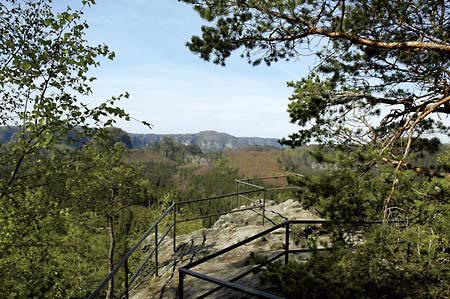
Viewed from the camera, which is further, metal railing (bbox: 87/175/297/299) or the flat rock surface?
the flat rock surface

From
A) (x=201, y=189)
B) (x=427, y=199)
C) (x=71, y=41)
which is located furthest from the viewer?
(x=201, y=189)

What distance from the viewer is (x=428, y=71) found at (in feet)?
21.3

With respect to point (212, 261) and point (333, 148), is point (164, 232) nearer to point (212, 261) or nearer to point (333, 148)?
point (212, 261)

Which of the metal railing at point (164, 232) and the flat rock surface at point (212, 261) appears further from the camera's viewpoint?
the flat rock surface at point (212, 261)

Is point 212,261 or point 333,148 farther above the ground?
point 333,148

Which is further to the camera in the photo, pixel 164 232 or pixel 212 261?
pixel 212 261

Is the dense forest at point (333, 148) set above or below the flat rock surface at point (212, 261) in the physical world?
above

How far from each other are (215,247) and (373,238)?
4.80 m

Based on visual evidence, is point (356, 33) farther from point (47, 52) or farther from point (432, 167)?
point (47, 52)

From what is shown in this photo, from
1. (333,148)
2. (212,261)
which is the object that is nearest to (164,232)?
(212,261)

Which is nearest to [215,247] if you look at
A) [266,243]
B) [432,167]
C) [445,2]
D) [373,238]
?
[266,243]

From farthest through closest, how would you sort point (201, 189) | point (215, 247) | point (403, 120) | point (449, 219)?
point (201, 189)
point (215, 247)
point (403, 120)
point (449, 219)

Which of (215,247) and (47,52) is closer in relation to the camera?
(47,52)

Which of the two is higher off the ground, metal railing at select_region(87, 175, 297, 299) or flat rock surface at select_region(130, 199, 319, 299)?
metal railing at select_region(87, 175, 297, 299)
